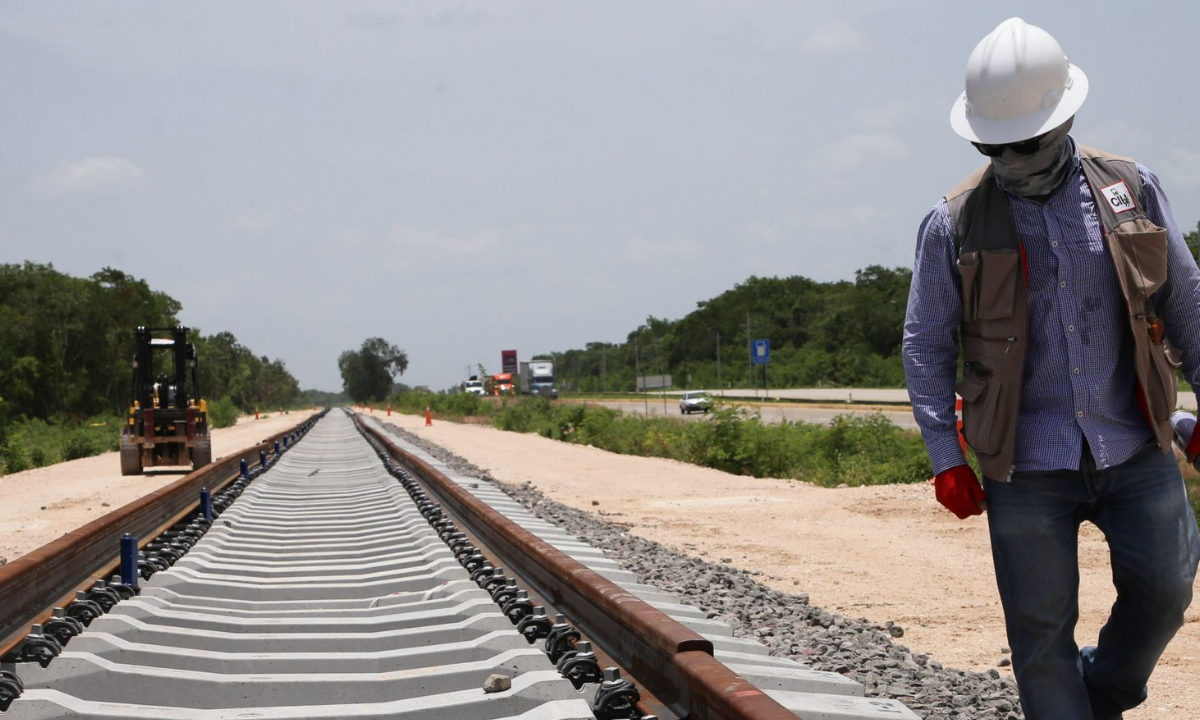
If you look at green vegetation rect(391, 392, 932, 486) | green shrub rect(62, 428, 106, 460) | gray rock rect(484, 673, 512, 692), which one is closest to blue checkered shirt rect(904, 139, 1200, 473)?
gray rock rect(484, 673, 512, 692)

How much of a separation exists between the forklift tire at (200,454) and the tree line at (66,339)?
35590 millimetres

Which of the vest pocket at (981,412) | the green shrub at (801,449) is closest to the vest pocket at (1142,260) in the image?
the vest pocket at (981,412)

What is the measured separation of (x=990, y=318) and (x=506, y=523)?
5.15 meters

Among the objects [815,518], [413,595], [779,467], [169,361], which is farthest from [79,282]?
[413,595]

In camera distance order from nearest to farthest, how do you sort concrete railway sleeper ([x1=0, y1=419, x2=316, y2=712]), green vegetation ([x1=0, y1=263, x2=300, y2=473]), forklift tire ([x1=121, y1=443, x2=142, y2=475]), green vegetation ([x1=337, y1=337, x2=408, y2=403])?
1. concrete railway sleeper ([x1=0, y1=419, x2=316, y2=712])
2. forklift tire ([x1=121, y1=443, x2=142, y2=475])
3. green vegetation ([x1=0, y1=263, x2=300, y2=473])
4. green vegetation ([x1=337, y1=337, x2=408, y2=403])

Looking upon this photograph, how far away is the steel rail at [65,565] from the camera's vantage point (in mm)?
5324

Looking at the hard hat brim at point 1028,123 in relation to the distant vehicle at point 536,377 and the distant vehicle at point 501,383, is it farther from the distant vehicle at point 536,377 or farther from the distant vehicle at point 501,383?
the distant vehicle at point 501,383

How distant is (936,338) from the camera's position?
10.5ft

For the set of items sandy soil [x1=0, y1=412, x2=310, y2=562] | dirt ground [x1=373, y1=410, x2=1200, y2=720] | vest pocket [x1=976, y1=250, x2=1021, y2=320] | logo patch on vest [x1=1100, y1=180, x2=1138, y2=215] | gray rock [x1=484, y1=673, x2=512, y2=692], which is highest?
logo patch on vest [x1=1100, y1=180, x2=1138, y2=215]

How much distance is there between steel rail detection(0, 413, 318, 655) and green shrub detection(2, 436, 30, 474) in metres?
19.0

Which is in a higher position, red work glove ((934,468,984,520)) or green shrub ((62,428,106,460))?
red work glove ((934,468,984,520))

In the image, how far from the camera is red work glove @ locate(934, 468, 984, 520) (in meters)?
3.11

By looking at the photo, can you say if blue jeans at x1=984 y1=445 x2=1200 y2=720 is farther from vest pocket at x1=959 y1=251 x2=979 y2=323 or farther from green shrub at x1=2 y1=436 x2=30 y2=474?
green shrub at x1=2 y1=436 x2=30 y2=474

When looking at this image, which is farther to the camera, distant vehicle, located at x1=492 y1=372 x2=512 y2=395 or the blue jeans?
distant vehicle, located at x1=492 y1=372 x2=512 y2=395
